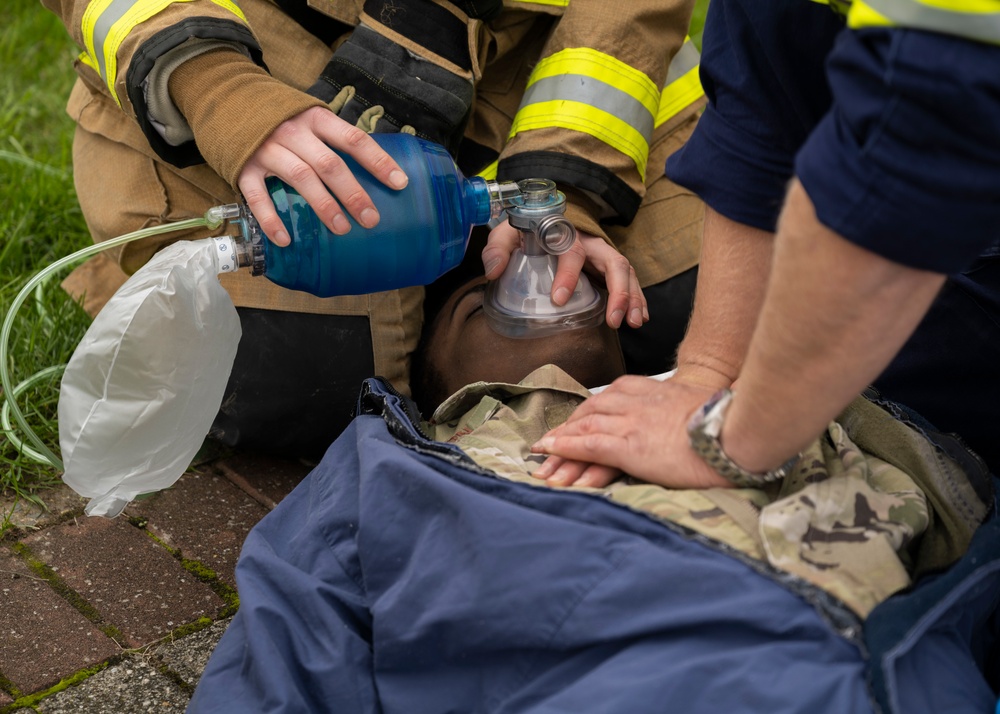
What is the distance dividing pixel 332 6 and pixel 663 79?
0.71 metres

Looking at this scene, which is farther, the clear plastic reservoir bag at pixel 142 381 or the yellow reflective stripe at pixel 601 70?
the yellow reflective stripe at pixel 601 70

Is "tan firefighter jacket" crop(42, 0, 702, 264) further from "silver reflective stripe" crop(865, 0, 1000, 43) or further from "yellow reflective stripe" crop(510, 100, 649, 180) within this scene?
"silver reflective stripe" crop(865, 0, 1000, 43)

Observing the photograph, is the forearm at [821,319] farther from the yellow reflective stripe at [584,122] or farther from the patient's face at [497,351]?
the yellow reflective stripe at [584,122]

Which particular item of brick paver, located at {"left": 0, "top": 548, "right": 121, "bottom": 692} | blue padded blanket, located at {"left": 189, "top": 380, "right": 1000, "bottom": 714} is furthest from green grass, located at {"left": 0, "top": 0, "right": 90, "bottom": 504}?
blue padded blanket, located at {"left": 189, "top": 380, "right": 1000, "bottom": 714}

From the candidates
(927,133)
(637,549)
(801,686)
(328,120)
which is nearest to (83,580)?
(328,120)

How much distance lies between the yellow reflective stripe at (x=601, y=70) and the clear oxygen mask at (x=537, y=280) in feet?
1.05

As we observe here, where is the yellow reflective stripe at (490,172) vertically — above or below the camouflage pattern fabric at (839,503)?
below

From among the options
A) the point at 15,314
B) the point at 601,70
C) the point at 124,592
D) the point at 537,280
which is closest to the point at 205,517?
the point at 124,592

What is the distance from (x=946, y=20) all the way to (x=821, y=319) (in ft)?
0.92

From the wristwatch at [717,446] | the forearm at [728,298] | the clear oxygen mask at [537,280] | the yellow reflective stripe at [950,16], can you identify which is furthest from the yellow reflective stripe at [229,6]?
the yellow reflective stripe at [950,16]

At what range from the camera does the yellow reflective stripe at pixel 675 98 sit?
8.09 ft

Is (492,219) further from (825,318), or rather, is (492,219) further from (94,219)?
(825,318)

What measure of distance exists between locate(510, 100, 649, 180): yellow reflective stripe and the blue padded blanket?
35.6 inches

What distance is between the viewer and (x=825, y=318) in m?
1.04
